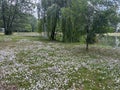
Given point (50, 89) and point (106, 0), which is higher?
point (106, 0)

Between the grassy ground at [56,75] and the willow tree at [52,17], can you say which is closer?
the grassy ground at [56,75]

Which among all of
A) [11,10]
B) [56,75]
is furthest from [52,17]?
[11,10]

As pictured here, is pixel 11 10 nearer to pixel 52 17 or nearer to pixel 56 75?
pixel 52 17

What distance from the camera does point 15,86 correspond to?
7.91m

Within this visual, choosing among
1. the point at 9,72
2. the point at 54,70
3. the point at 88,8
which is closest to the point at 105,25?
the point at 88,8

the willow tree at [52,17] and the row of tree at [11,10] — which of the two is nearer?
the willow tree at [52,17]

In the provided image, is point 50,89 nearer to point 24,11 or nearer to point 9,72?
point 9,72

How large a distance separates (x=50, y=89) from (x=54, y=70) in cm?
237

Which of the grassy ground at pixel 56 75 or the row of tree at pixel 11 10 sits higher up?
the row of tree at pixel 11 10

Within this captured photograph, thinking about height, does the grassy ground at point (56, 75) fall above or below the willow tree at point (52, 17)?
below

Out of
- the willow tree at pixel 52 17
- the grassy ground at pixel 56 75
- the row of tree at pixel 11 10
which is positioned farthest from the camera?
the row of tree at pixel 11 10

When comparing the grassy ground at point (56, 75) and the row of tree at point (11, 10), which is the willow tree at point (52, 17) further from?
the row of tree at point (11, 10)

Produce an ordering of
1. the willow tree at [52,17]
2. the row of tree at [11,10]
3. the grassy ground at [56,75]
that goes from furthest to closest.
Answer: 1. the row of tree at [11,10]
2. the willow tree at [52,17]
3. the grassy ground at [56,75]

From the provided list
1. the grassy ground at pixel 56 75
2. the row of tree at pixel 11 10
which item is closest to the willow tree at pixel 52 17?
the grassy ground at pixel 56 75
